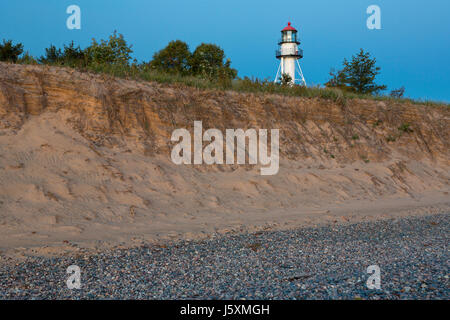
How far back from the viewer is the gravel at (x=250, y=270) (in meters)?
4.48

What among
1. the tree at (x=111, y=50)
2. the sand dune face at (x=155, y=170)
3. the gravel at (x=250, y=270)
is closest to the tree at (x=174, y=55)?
the tree at (x=111, y=50)

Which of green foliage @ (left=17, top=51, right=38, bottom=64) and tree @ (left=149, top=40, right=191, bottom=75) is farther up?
tree @ (left=149, top=40, right=191, bottom=75)

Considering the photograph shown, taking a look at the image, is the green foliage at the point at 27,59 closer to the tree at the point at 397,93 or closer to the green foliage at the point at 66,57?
the green foliage at the point at 66,57

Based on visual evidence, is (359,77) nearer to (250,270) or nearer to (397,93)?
(397,93)

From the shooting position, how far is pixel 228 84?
1509 centimetres

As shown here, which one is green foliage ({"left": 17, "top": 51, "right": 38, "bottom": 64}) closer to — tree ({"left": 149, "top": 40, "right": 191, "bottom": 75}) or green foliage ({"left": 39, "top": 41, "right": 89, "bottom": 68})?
green foliage ({"left": 39, "top": 41, "right": 89, "bottom": 68})

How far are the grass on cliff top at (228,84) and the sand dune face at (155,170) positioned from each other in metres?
0.51

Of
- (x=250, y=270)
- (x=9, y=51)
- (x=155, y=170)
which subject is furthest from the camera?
(x=9, y=51)

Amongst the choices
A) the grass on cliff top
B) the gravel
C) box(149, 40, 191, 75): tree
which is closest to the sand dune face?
the grass on cliff top

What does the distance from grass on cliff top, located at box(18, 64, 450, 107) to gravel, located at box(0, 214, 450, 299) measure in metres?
7.20

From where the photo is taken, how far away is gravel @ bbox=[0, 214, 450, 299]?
448 centimetres

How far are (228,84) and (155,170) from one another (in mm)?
5876

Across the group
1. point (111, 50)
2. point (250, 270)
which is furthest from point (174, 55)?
point (250, 270)
